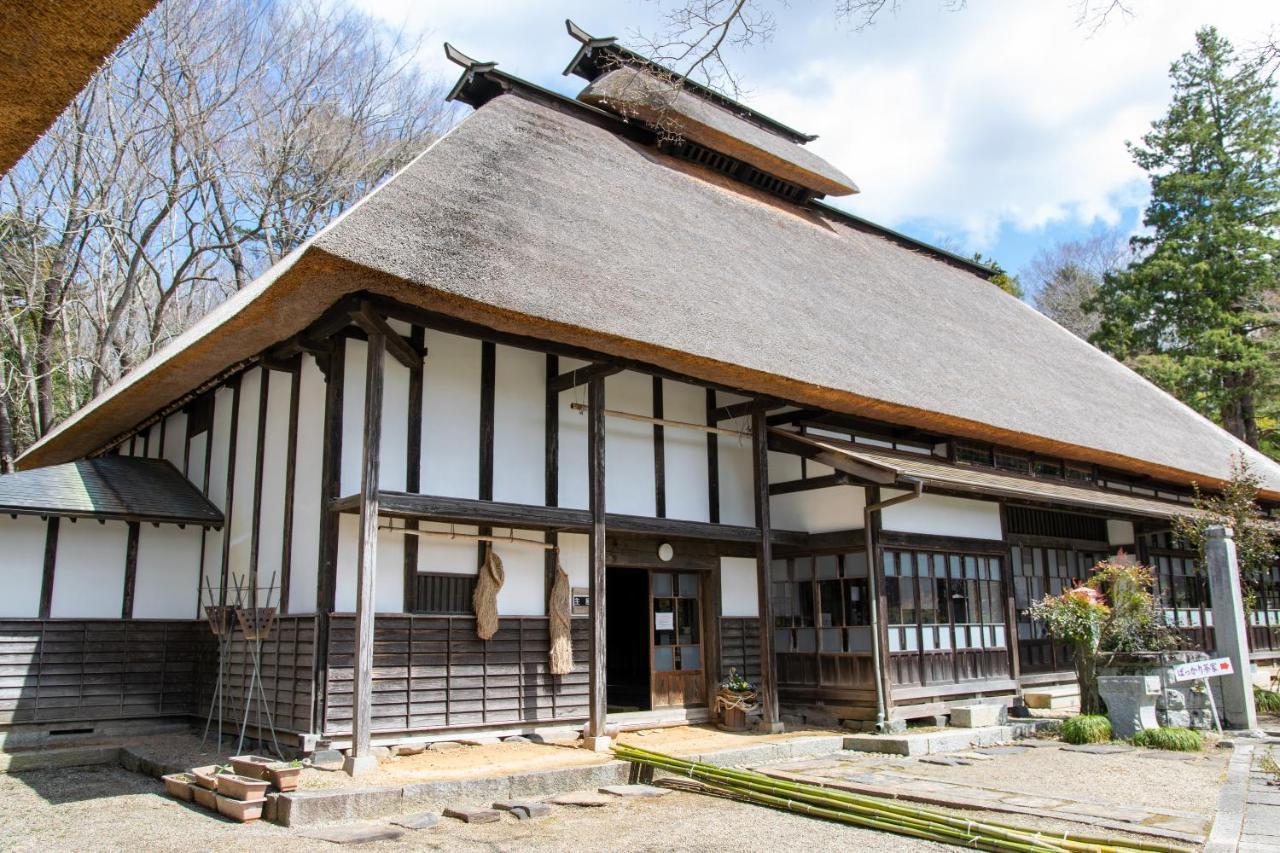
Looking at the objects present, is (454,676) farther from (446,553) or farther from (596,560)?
(596,560)

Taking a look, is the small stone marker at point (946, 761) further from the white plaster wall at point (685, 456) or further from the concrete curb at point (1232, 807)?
the white plaster wall at point (685, 456)

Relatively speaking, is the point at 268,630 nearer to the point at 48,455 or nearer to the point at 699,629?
the point at 699,629

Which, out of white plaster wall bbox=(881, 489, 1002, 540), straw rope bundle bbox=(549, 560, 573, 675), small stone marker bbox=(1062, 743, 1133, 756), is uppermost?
white plaster wall bbox=(881, 489, 1002, 540)

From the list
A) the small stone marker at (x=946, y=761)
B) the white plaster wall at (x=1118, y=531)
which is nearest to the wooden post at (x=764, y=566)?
the small stone marker at (x=946, y=761)

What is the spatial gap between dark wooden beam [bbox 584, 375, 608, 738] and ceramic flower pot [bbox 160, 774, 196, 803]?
3544 millimetres

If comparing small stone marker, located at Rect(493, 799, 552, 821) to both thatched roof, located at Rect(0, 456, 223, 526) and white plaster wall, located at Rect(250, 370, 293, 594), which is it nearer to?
white plaster wall, located at Rect(250, 370, 293, 594)

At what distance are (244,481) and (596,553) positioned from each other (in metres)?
4.69

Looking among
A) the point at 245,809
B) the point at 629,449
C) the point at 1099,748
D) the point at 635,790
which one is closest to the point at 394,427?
the point at 629,449

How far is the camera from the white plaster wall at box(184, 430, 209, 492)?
485 inches

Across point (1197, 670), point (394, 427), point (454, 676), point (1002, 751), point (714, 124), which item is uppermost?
point (714, 124)

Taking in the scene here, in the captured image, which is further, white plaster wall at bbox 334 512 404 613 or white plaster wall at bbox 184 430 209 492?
white plaster wall at bbox 184 430 209 492

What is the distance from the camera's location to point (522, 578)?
→ 9.92 m

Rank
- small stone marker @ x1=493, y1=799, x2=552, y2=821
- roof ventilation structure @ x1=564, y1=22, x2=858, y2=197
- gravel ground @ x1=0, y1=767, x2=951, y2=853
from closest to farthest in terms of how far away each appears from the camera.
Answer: gravel ground @ x1=0, y1=767, x2=951, y2=853, small stone marker @ x1=493, y1=799, x2=552, y2=821, roof ventilation structure @ x1=564, y1=22, x2=858, y2=197

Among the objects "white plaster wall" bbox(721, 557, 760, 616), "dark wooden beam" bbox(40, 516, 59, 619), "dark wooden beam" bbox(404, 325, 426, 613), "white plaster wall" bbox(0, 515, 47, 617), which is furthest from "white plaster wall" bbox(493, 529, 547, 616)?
"white plaster wall" bbox(0, 515, 47, 617)
